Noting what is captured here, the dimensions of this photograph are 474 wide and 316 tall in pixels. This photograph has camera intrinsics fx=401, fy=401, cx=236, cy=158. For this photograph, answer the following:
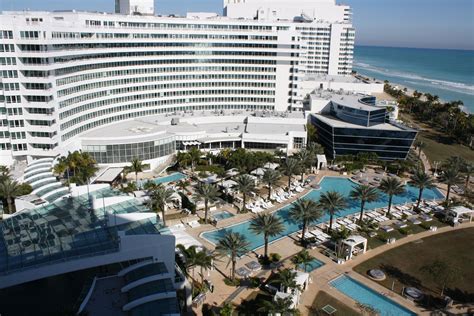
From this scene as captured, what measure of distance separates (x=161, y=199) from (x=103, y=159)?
3051 cm

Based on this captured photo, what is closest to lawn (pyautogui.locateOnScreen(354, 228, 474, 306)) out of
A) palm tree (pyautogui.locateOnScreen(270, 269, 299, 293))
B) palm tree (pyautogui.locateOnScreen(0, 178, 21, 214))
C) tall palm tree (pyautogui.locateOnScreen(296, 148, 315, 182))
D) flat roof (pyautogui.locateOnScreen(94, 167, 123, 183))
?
palm tree (pyautogui.locateOnScreen(270, 269, 299, 293))

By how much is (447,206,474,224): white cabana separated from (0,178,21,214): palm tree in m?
70.8

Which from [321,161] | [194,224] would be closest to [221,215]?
[194,224]

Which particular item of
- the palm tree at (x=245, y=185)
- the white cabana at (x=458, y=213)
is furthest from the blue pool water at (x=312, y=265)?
the white cabana at (x=458, y=213)

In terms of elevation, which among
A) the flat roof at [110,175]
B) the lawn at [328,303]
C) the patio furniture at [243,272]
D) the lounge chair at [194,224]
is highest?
the flat roof at [110,175]

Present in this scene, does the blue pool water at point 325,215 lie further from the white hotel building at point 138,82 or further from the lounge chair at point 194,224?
the white hotel building at point 138,82

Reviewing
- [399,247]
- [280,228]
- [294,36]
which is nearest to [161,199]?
[280,228]

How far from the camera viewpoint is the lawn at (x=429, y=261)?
1962 inches

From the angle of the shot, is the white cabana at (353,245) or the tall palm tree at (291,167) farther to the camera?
the tall palm tree at (291,167)

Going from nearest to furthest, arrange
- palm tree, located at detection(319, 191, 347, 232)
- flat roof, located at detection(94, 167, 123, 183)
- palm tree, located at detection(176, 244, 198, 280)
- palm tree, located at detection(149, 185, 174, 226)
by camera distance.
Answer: palm tree, located at detection(176, 244, 198, 280), palm tree, located at detection(149, 185, 174, 226), palm tree, located at detection(319, 191, 347, 232), flat roof, located at detection(94, 167, 123, 183)

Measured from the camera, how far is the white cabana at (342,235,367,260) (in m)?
56.3

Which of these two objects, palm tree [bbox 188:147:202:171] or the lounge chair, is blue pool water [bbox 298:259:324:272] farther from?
palm tree [bbox 188:147:202:171]

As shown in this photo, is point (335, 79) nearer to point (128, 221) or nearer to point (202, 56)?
point (202, 56)

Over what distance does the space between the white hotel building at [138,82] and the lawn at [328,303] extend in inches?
2064
